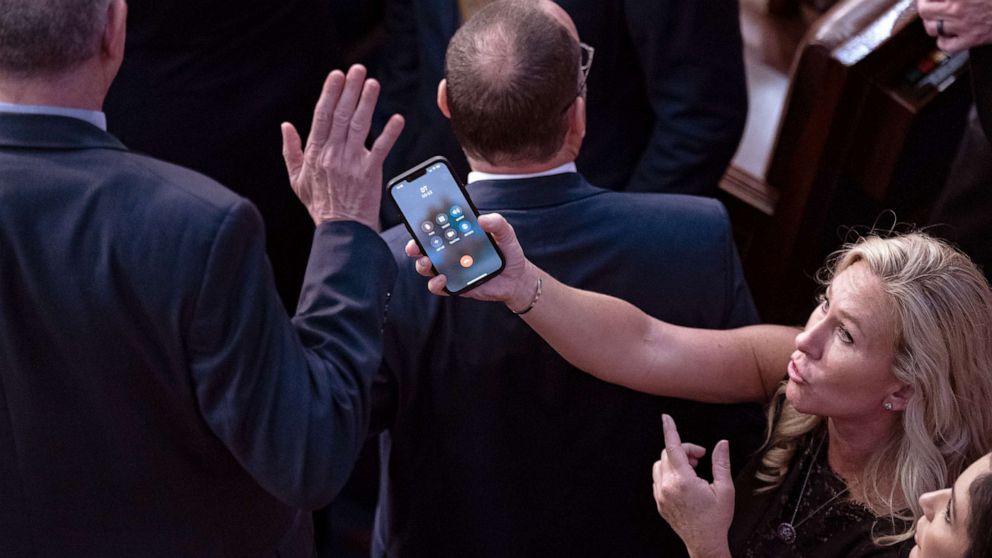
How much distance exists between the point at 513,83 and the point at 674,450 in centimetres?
57

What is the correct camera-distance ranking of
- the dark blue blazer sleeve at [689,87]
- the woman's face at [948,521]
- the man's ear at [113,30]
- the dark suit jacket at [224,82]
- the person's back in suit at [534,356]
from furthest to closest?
the dark suit jacket at [224,82]
the dark blue blazer sleeve at [689,87]
the person's back in suit at [534,356]
the man's ear at [113,30]
the woman's face at [948,521]

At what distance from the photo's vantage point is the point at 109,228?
1.44m

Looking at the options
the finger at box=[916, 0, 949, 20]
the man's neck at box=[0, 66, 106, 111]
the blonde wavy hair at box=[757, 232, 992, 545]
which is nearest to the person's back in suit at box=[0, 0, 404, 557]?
the man's neck at box=[0, 66, 106, 111]

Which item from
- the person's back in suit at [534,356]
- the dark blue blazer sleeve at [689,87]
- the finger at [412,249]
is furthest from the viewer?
the dark blue blazer sleeve at [689,87]

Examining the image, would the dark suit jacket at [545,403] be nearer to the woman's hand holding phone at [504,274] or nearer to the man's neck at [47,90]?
the woman's hand holding phone at [504,274]

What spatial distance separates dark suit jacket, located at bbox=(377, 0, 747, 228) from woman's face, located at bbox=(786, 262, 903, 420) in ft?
2.59

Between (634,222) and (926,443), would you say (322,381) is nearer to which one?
(634,222)

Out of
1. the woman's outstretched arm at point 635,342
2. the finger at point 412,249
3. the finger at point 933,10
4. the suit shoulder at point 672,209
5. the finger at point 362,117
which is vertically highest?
the finger at point 933,10

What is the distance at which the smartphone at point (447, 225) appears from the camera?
1.62 metres

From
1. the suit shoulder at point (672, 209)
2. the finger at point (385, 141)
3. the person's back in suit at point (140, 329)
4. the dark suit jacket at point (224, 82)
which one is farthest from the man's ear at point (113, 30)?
the dark suit jacket at point (224, 82)

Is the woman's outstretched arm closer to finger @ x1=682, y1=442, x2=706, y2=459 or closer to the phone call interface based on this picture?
the phone call interface

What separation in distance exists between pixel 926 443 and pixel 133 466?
1084mm

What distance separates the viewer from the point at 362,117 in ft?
5.50

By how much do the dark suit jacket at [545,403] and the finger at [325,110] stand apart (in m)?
0.22
